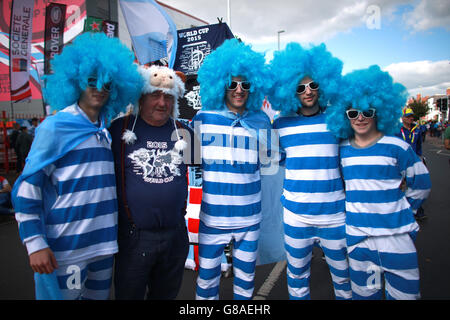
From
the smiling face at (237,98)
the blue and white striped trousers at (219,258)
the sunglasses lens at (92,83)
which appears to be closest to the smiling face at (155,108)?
the sunglasses lens at (92,83)

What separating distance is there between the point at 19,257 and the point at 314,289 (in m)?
4.37

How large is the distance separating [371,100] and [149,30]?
9.50 ft

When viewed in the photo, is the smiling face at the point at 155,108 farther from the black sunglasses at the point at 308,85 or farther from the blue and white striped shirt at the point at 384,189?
the blue and white striped shirt at the point at 384,189

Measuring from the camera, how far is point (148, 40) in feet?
11.8

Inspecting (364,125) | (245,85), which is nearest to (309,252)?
(364,125)

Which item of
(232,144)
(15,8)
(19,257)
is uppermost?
(15,8)

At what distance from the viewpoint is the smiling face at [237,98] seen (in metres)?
2.39

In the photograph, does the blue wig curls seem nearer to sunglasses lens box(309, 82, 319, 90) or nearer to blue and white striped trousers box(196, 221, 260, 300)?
sunglasses lens box(309, 82, 319, 90)

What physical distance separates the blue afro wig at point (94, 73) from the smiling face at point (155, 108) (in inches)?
3.6

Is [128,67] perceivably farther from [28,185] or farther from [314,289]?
[314,289]

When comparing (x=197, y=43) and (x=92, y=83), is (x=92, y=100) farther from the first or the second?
(x=197, y=43)

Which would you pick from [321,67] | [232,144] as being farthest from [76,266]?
[321,67]

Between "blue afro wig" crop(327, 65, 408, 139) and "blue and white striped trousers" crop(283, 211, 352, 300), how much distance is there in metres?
0.78

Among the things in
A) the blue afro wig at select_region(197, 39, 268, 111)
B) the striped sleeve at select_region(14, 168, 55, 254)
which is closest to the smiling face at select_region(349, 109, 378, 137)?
the blue afro wig at select_region(197, 39, 268, 111)
